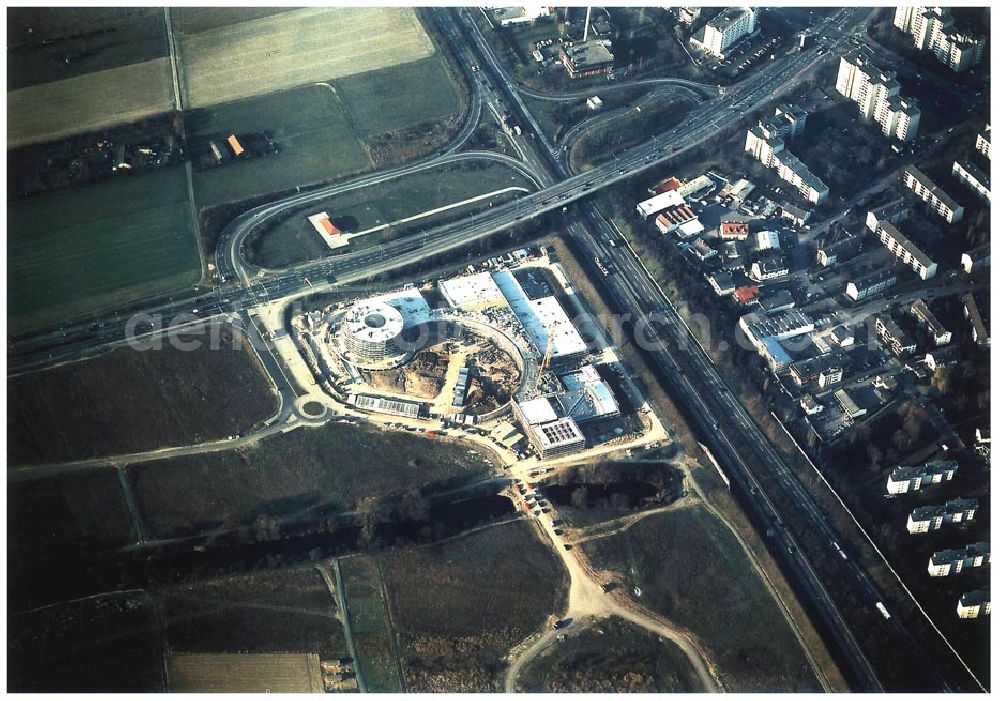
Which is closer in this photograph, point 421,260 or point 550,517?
point 550,517

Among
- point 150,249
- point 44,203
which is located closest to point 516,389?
point 150,249

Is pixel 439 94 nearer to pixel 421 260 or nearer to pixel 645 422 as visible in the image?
pixel 421 260

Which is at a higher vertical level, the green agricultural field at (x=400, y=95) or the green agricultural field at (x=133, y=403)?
the green agricultural field at (x=400, y=95)

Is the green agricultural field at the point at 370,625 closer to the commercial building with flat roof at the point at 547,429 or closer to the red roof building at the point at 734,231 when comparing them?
the commercial building with flat roof at the point at 547,429

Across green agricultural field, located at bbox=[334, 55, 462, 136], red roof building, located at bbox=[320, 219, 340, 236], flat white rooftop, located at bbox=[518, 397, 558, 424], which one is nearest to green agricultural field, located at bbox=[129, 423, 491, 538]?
flat white rooftop, located at bbox=[518, 397, 558, 424]

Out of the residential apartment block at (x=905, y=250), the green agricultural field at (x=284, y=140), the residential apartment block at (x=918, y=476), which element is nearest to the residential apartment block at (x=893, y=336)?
the residential apartment block at (x=905, y=250)

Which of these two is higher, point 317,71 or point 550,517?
point 317,71

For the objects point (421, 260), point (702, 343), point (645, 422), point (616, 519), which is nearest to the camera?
point (616, 519)
